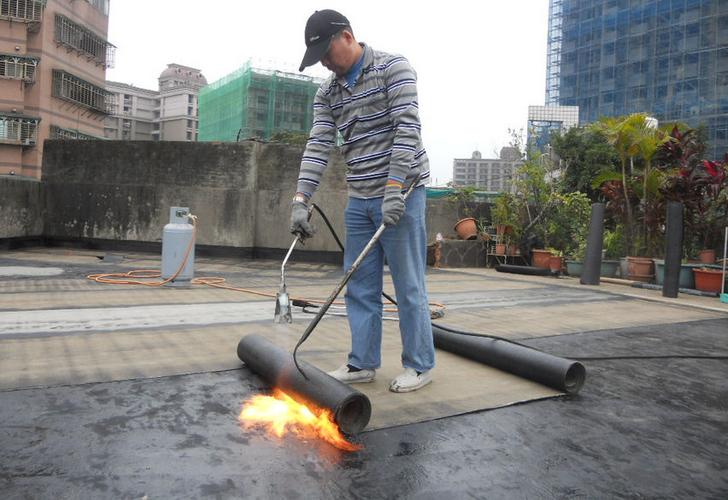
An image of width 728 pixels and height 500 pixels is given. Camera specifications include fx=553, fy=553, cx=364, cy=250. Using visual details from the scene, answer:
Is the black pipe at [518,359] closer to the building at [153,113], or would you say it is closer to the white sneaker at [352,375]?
the white sneaker at [352,375]

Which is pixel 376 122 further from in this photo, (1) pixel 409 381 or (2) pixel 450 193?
(2) pixel 450 193

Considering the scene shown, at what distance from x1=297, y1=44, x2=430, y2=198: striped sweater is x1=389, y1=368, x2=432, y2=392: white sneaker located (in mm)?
813

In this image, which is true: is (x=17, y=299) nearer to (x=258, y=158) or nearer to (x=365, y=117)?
(x=365, y=117)

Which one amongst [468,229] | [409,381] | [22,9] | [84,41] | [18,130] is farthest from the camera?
[84,41]

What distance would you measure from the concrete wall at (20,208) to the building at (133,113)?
99.8m

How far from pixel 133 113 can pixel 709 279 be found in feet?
362

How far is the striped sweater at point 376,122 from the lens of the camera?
2.35 meters

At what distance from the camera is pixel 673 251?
21.5 ft

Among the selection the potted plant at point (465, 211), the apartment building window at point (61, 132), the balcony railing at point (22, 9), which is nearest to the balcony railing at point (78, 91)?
the apartment building window at point (61, 132)

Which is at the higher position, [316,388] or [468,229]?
[468,229]

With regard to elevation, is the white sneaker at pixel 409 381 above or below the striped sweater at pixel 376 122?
below

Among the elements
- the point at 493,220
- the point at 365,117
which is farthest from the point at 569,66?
the point at 365,117

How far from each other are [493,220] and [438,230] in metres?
1.01

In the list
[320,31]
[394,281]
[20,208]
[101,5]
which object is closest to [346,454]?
[394,281]
